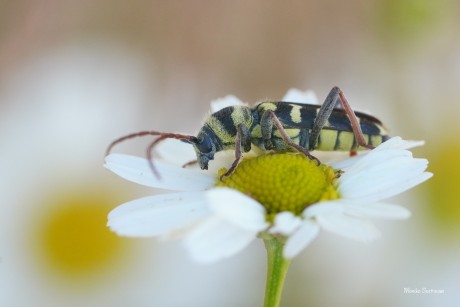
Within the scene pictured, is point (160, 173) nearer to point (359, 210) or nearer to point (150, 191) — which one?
point (359, 210)

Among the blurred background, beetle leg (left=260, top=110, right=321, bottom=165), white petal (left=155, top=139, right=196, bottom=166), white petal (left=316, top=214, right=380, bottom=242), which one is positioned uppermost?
beetle leg (left=260, top=110, right=321, bottom=165)

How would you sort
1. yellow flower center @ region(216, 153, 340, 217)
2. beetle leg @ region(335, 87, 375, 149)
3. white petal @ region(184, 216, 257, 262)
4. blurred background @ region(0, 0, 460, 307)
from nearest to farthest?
1. white petal @ region(184, 216, 257, 262)
2. yellow flower center @ region(216, 153, 340, 217)
3. beetle leg @ region(335, 87, 375, 149)
4. blurred background @ region(0, 0, 460, 307)

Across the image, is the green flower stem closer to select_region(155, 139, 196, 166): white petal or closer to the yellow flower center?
the yellow flower center

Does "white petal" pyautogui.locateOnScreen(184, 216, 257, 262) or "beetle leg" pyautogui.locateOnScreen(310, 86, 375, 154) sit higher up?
"beetle leg" pyautogui.locateOnScreen(310, 86, 375, 154)

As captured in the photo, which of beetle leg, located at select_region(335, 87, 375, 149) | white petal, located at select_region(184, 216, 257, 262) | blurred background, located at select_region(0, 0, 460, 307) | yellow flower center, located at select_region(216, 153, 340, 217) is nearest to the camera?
white petal, located at select_region(184, 216, 257, 262)

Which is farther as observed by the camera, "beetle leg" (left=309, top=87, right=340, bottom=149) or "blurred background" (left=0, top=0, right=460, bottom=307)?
"blurred background" (left=0, top=0, right=460, bottom=307)

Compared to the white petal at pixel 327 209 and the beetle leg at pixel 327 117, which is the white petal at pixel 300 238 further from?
the beetle leg at pixel 327 117

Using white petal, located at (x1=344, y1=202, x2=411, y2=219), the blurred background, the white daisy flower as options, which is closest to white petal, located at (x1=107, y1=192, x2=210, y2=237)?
the white daisy flower

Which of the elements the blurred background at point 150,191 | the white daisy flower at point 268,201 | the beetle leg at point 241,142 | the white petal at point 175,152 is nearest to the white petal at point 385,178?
the white daisy flower at point 268,201

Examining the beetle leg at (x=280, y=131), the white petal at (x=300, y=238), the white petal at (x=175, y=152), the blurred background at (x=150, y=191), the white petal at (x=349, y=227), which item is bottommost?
the blurred background at (x=150, y=191)
